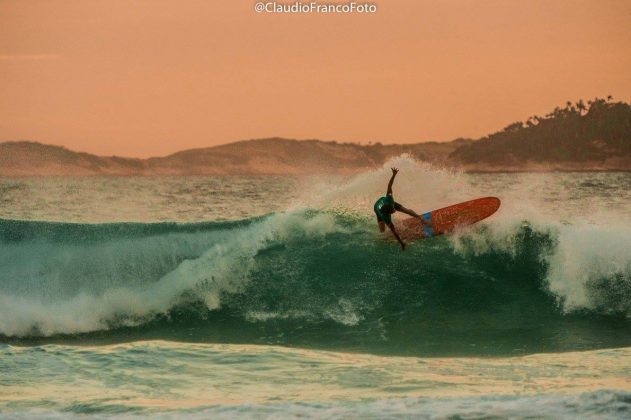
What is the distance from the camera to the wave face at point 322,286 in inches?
483

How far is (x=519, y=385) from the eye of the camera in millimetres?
8898

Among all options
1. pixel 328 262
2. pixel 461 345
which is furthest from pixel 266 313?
pixel 461 345

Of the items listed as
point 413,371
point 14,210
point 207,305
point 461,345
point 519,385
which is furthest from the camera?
point 14,210

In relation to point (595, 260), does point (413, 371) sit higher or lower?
lower

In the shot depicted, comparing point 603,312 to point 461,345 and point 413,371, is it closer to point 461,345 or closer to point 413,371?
point 461,345

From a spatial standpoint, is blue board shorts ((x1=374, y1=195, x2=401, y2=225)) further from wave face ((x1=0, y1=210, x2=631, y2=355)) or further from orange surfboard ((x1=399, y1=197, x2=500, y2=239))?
wave face ((x1=0, y1=210, x2=631, y2=355))

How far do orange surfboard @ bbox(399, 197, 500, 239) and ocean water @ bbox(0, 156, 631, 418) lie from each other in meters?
0.36

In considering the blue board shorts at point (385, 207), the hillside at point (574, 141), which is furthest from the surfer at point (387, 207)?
the hillside at point (574, 141)

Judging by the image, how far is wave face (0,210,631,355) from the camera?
12.3 metres

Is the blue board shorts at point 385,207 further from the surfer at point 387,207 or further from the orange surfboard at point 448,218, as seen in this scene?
the orange surfboard at point 448,218

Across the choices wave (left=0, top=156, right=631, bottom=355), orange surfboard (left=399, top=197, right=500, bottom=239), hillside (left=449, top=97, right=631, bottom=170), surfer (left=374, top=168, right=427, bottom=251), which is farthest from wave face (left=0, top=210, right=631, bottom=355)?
hillside (left=449, top=97, right=631, bottom=170)

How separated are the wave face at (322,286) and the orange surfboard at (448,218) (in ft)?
1.44

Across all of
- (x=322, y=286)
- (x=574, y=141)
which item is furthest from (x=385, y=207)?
(x=574, y=141)

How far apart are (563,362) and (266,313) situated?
16.0ft
